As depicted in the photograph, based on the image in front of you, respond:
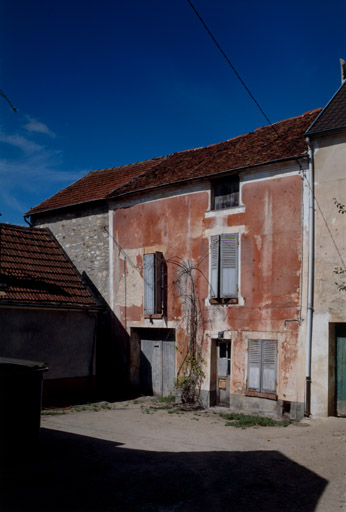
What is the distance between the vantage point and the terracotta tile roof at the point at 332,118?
12122 millimetres

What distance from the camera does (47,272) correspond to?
618 inches

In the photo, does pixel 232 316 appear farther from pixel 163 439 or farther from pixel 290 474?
pixel 290 474

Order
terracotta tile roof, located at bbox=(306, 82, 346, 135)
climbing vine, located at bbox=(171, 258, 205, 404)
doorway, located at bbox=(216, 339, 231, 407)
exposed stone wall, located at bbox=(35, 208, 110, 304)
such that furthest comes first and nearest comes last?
exposed stone wall, located at bbox=(35, 208, 110, 304) → climbing vine, located at bbox=(171, 258, 205, 404) → doorway, located at bbox=(216, 339, 231, 407) → terracotta tile roof, located at bbox=(306, 82, 346, 135)

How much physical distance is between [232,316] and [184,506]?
7956 mm

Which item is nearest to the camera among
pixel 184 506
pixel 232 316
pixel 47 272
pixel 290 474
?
pixel 184 506

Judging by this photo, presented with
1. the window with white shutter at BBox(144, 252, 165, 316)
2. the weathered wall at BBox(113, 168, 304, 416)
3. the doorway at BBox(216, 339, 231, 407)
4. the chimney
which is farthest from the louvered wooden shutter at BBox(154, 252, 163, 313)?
the chimney

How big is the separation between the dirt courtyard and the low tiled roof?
707 cm

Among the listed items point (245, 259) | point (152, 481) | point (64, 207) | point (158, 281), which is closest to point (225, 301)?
point (245, 259)

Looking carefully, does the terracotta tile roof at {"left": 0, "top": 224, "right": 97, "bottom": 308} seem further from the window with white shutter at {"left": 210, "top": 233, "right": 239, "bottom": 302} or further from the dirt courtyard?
the window with white shutter at {"left": 210, "top": 233, "right": 239, "bottom": 302}

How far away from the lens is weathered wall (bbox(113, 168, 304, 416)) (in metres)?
12.6

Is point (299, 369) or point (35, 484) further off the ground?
point (299, 369)

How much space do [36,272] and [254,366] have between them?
7.16m

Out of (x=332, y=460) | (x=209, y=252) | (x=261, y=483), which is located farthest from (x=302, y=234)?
(x=261, y=483)

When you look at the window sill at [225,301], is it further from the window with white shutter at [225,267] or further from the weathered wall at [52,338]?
the weathered wall at [52,338]
